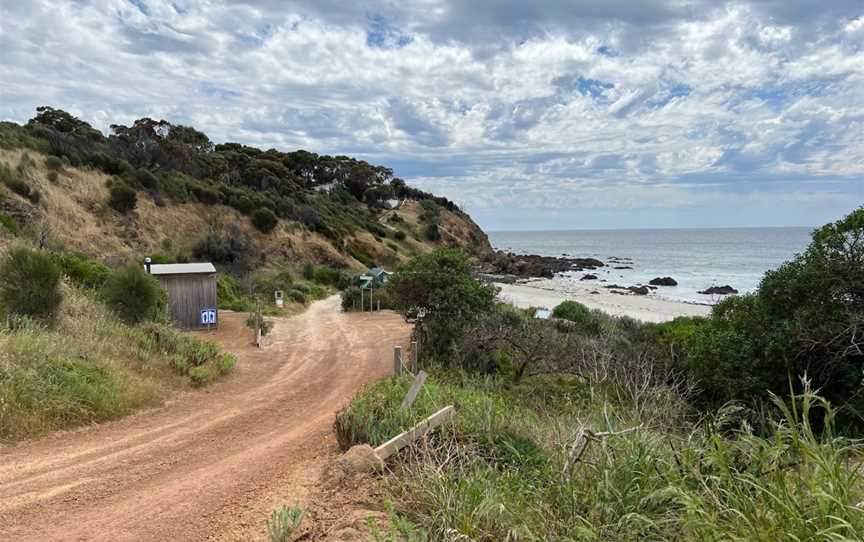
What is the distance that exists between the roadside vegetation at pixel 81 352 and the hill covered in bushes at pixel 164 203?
1137cm

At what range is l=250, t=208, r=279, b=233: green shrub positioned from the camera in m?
40.5

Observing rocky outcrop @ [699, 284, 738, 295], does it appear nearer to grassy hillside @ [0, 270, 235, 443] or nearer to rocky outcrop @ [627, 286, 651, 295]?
rocky outcrop @ [627, 286, 651, 295]

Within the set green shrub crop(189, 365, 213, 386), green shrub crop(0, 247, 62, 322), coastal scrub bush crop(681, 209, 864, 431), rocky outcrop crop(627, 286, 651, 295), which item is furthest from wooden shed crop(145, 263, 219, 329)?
rocky outcrop crop(627, 286, 651, 295)

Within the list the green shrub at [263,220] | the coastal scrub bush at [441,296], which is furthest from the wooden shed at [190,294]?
the green shrub at [263,220]

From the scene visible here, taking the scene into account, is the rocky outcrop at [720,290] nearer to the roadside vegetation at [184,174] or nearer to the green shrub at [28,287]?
the roadside vegetation at [184,174]

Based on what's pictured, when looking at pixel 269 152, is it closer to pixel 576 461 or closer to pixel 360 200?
pixel 360 200

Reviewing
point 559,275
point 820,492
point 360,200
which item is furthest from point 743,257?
point 820,492

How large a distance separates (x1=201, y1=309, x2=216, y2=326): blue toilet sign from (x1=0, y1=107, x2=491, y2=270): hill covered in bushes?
947 centimetres

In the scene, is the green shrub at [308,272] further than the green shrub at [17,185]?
Yes

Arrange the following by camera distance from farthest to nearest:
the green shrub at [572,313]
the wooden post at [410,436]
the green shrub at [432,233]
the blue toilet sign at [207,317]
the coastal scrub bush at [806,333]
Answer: the green shrub at [432,233] → the green shrub at [572,313] → the blue toilet sign at [207,317] → the coastal scrub bush at [806,333] → the wooden post at [410,436]

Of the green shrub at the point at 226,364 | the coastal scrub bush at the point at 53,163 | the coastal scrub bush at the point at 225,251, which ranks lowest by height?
the green shrub at the point at 226,364

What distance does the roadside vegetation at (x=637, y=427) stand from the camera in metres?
2.82

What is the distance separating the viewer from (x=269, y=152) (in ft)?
234

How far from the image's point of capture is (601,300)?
4406 cm
